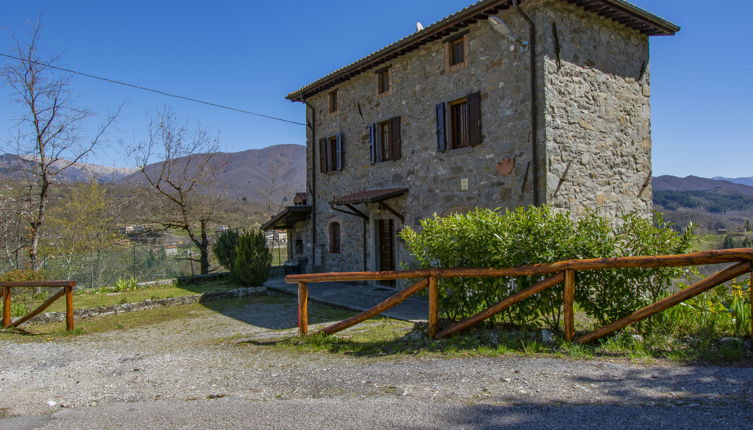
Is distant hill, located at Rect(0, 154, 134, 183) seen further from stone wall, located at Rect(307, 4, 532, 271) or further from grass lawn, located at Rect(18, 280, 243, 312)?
stone wall, located at Rect(307, 4, 532, 271)

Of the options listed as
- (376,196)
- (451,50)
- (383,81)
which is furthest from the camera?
(383,81)

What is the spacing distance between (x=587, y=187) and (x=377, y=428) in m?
7.96

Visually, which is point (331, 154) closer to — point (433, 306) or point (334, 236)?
point (334, 236)

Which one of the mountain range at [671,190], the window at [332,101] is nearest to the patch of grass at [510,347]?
the window at [332,101]

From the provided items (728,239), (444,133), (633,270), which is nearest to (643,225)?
(633,270)

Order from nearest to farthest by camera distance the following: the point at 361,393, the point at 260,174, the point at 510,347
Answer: the point at 361,393 → the point at 510,347 → the point at 260,174

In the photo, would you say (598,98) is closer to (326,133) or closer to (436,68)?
(436,68)

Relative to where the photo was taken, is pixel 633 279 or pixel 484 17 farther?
pixel 484 17

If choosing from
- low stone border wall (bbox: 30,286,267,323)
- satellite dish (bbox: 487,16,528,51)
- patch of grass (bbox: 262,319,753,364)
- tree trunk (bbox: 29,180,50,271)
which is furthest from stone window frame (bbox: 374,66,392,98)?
tree trunk (bbox: 29,180,50,271)

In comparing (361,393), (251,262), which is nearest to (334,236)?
(251,262)

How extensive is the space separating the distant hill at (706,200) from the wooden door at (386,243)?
60.2ft

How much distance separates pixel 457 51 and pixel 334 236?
281 inches

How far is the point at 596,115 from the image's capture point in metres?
9.69

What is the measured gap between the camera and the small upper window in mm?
10352
